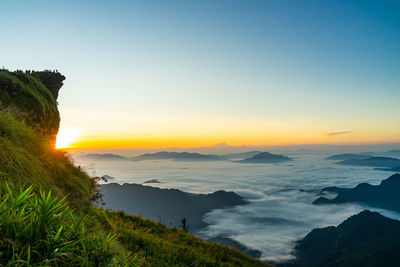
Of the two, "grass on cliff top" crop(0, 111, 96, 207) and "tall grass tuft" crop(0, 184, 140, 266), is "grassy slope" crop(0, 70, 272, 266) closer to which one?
"grass on cliff top" crop(0, 111, 96, 207)

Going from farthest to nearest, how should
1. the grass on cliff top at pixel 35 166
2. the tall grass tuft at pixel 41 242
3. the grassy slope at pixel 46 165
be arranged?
the grassy slope at pixel 46 165 < the grass on cliff top at pixel 35 166 < the tall grass tuft at pixel 41 242

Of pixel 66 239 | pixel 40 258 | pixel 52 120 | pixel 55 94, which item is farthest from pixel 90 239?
pixel 55 94

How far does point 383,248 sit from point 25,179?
258522 mm

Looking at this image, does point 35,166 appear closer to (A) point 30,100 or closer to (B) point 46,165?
(B) point 46,165

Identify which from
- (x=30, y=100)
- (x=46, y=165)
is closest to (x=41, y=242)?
(x=46, y=165)

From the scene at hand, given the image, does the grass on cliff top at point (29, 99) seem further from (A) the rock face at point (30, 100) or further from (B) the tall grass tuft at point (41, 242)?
(B) the tall grass tuft at point (41, 242)

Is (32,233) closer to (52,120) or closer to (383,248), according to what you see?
(52,120)

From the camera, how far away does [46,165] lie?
6.73 metres

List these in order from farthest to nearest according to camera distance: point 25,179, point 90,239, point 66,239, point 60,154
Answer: point 60,154 → point 25,179 → point 90,239 → point 66,239

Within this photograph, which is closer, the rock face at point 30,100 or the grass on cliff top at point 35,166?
the grass on cliff top at point 35,166

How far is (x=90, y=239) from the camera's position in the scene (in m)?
3.30

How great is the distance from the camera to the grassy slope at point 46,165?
5.27m

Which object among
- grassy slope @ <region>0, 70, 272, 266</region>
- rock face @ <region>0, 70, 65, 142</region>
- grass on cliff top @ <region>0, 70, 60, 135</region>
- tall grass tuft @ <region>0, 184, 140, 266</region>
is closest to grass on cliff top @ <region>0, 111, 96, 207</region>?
grassy slope @ <region>0, 70, 272, 266</region>

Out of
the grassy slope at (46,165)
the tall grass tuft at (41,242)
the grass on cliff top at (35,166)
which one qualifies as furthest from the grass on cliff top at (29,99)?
the tall grass tuft at (41,242)
